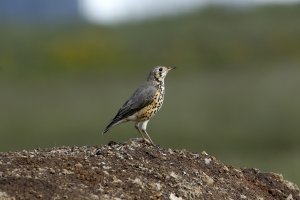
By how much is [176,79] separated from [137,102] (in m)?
14.5

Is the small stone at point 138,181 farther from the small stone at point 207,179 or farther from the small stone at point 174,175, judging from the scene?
the small stone at point 207,179

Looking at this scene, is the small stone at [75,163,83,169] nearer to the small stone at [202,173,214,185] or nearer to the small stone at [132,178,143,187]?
the small stone at [132,178,143,187]

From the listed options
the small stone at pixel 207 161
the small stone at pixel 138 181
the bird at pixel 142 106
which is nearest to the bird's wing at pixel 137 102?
the bird at pixel 142 106

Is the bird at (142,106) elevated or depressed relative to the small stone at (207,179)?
elevated

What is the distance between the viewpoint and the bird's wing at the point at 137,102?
1144 cm

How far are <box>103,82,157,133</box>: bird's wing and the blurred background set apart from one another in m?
2.53

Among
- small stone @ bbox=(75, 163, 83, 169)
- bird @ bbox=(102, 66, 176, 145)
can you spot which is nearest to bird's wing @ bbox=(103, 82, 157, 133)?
bird @ bbox=(102, 66, 176, 145)

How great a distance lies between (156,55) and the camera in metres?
31.2

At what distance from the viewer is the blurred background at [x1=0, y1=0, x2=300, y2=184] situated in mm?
20453

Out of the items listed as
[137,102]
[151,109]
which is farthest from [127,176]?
[151,109]

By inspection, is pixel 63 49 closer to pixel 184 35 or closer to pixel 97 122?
pixel 184 35

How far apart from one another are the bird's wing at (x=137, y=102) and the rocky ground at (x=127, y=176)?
1050 millimetres

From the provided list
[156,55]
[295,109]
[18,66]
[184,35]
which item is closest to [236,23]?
[184,35]

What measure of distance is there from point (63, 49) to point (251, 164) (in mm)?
17453
